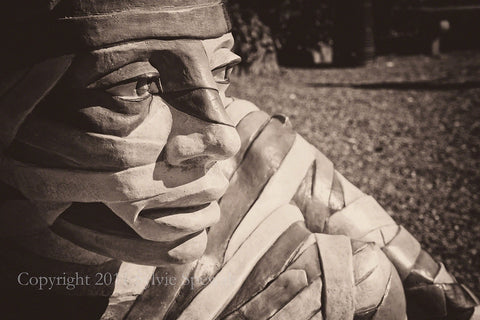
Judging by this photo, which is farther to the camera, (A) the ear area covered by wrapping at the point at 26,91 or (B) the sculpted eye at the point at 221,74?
(B) the sculpted eye at the point at 221,74

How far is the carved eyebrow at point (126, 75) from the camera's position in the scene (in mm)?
989

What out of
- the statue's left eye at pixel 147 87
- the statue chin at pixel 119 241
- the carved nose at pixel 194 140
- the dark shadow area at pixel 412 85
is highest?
the statue's left eye at pixel 147 87

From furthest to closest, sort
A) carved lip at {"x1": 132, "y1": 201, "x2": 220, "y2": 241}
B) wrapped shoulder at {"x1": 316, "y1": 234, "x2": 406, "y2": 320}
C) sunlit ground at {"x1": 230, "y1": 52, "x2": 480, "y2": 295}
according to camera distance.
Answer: sunlit ground at {"x1": 230, "y1": 52, "x2": 480, "y2": 295}
wrapped shoulder at {"x1": 316, "y1": 234, "x2": 406, "y2": 320}
carved lip at {"x1": 132, "y1": 201, "x2": 220, "y2": 241}

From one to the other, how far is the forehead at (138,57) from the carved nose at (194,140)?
0.11m

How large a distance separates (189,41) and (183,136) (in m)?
0.19

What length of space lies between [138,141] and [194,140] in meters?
0.11

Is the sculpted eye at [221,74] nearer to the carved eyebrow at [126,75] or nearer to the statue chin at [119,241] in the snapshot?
the carved eyebrow at [126,75]

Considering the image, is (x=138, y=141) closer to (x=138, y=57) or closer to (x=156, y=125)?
(x=156, y=125)

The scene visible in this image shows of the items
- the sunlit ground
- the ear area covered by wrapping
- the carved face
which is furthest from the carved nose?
the sunlit ground

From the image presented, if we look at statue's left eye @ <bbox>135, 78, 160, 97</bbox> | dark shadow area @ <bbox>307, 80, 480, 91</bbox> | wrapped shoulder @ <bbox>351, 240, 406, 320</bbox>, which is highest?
statue's left eye @ <bbox>135, 78, 160, 97</bbox>

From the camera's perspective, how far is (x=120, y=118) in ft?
3.31

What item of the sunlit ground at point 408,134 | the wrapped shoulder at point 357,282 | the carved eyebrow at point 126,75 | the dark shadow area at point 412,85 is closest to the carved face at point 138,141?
the carved eyebrow at point 126,75

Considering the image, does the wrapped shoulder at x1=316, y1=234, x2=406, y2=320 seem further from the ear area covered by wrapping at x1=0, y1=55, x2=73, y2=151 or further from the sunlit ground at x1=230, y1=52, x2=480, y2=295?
the sunlit ground at x1=230, y1=52, x2=480, y2=295

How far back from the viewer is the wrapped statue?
1002 mm
